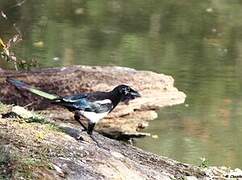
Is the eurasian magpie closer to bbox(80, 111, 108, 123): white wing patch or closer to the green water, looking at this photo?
bbox(80, 111, 108, 123): white wing patch

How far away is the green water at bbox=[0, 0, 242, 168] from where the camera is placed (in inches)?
302

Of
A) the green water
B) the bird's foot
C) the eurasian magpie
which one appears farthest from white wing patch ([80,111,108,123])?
the green water

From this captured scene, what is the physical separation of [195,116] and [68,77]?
1479mm

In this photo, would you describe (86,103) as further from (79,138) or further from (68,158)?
(68,158)

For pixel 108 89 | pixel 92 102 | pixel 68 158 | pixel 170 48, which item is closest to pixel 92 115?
pixel 92 102

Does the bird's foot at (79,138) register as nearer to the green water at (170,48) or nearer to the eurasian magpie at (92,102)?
the eurasian magpie at (92,102)

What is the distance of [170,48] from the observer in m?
11.2

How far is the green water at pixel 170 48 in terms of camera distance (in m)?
7.68

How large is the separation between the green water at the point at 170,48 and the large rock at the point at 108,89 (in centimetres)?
32

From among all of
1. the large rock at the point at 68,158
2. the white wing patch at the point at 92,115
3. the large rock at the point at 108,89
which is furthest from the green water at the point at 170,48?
the white wing patch at the point at 92,115

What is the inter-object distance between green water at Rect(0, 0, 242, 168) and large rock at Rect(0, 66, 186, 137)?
1.06 ft

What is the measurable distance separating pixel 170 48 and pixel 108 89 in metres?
4.10

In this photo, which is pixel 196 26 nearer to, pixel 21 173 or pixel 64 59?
pixel 64 59

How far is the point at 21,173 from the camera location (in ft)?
11.7
